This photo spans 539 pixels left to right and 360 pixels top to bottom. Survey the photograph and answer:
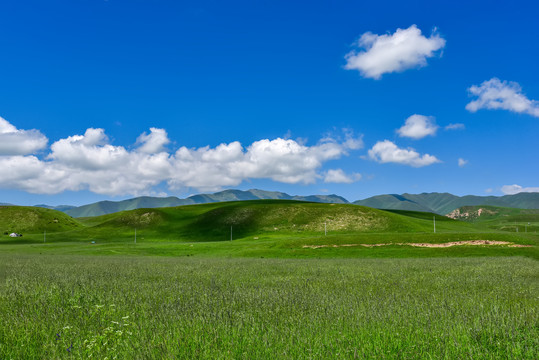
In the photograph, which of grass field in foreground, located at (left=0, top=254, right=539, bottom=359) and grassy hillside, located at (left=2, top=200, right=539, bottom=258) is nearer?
grass field in foreground, located at (left=0, top=254, right=539, bottom=359)

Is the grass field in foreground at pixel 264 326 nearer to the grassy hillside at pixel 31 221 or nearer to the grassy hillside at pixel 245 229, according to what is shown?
the grassy hillside at pixel 245 229

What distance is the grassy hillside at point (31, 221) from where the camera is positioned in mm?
156975

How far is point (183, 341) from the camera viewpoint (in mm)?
6828

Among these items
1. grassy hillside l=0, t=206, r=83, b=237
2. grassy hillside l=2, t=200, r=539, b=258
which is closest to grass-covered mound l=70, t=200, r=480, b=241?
grassy hillside l=2, t=200, r=539, b=258

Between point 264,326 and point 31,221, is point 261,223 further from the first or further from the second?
point 264,326

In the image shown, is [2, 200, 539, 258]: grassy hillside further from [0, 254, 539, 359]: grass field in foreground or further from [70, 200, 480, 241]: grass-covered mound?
[0, 254, 539, 359]: grass field in foreground

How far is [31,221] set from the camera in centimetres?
16388

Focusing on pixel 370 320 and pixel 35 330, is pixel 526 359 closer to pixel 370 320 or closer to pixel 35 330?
pixel 370 320

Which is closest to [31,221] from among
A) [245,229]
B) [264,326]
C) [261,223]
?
[245,229]

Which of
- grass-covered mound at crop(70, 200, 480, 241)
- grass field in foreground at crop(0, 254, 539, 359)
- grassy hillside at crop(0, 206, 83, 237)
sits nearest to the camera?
Result: grass field in foreground at crop(0, 254, 539, 359)

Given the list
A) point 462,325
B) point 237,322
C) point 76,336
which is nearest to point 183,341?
point 237,322

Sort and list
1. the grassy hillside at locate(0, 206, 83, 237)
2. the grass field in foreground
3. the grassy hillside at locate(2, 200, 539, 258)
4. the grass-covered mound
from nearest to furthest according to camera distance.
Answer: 1. the grass field in foreground
2. the grassy hillside at locate(2, 200, 539, 258)
3. the grass-covered mound
4. the grassy hillside at locate(0, 206, 83, 237)

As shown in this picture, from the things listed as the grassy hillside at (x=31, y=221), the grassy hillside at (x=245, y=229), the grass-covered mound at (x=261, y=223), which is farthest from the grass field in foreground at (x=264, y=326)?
the grassy hillside at (x=31, y=221)

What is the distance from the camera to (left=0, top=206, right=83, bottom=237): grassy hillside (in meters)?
157
